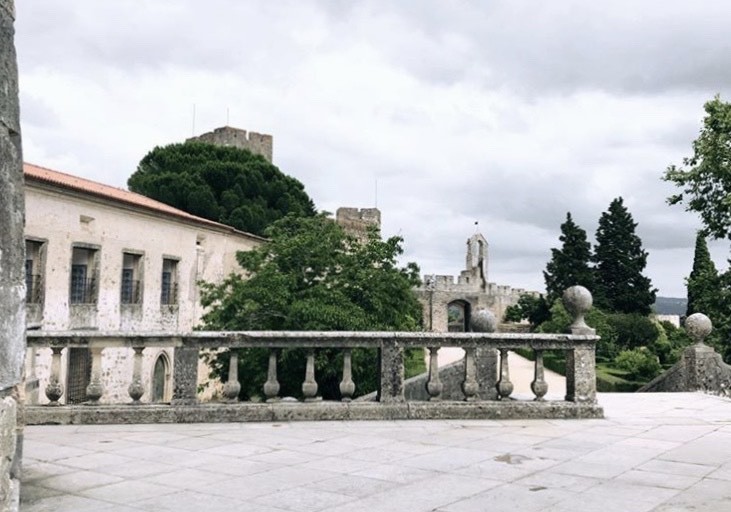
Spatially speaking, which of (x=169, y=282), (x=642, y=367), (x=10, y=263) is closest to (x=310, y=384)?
(x=10, y=263)

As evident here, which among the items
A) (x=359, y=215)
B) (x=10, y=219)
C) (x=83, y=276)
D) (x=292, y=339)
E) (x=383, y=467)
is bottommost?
(x=383, y=467)

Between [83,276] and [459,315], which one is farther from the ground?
[83,276]

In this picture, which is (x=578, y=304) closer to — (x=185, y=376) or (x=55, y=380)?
(x=185, y=376)

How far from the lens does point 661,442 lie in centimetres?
637

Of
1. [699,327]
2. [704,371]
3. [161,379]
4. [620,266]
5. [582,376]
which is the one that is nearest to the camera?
[582,376]

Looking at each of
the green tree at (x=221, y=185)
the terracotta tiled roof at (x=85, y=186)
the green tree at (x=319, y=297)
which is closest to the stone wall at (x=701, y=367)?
the green tree at (x=319, y=297)

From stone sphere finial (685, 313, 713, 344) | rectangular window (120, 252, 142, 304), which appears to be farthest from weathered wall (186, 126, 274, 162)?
stone sphere finial (685, 313, 713, 344)

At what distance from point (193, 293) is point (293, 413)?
2461 cm

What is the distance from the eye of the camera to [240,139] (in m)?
52.5

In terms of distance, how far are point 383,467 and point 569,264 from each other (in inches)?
1777

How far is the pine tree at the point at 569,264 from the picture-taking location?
155 ft

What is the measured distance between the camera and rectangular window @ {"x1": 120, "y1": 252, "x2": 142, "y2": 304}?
27278 mm

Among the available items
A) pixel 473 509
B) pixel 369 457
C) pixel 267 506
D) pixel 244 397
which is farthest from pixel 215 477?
pixel 244 397

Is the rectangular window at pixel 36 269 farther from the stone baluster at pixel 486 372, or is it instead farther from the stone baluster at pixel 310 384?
the stone baluster at pixel 486 372
